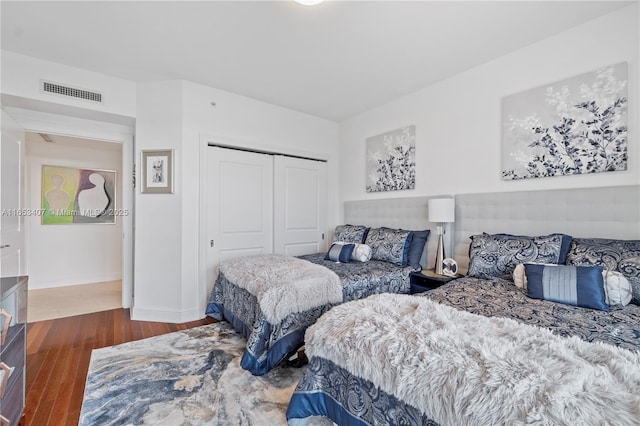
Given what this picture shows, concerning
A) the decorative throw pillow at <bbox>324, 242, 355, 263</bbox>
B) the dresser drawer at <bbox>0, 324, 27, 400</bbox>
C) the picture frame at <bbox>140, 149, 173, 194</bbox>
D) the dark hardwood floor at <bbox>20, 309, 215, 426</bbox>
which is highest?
the picture frame at <bbox>140, 149, 173, 194</bbox>

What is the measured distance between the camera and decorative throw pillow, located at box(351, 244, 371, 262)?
3.27 m

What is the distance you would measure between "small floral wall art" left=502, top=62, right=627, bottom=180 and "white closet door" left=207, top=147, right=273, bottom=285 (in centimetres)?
281

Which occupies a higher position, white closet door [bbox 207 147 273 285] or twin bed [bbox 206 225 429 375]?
white closet door [bbox 207 147 273 285]

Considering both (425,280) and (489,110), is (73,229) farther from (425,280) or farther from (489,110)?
(489,110)

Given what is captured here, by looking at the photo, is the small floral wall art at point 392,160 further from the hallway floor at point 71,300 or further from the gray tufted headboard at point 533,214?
the hallway floor at point 71,300

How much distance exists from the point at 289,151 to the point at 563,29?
3.09 metres

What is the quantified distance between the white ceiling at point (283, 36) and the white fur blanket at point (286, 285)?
203cm

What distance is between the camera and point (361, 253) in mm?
3287

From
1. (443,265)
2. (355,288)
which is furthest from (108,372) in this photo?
(443,265)

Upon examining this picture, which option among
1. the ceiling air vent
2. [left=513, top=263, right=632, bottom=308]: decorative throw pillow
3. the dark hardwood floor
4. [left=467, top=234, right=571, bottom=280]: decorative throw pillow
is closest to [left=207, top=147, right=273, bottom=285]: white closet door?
the dark hardwood floor

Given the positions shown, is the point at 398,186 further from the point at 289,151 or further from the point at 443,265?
the point at 289,151

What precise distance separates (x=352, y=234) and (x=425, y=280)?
3.91 ft

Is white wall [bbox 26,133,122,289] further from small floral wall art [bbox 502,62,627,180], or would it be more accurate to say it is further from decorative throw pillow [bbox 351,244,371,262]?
small floral wall art [bbox 502,62,627,180]

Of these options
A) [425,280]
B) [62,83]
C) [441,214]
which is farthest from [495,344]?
[62,83]
